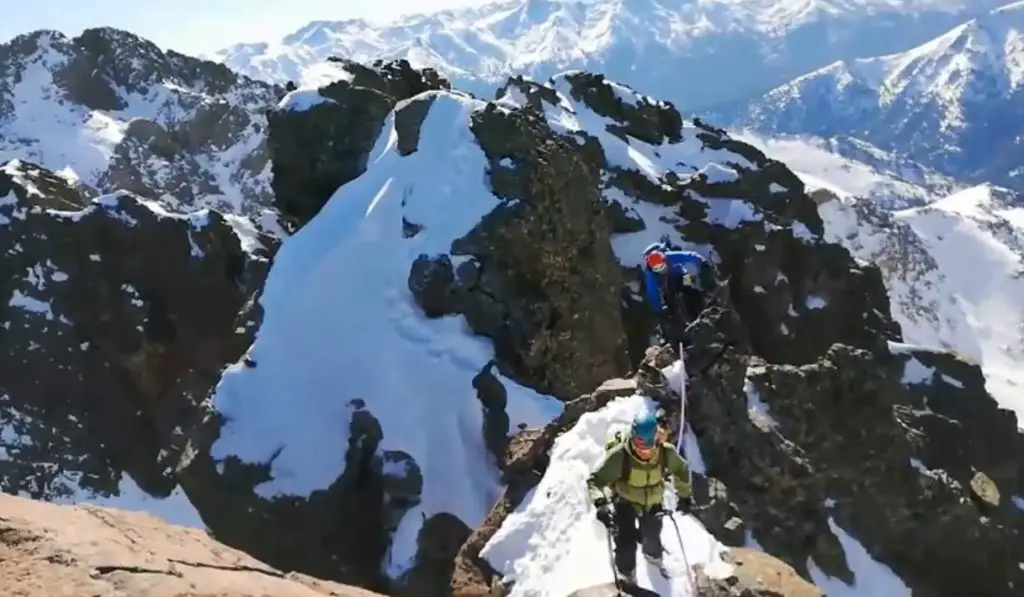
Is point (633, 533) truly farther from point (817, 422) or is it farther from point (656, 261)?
point (817, 422)

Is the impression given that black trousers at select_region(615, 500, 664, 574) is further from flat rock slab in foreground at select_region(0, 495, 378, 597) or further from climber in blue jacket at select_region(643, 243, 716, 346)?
climber in blue jacket at select_region(643, 243, 716, 346)

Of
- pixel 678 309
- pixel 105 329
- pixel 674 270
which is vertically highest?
pixel 674 270

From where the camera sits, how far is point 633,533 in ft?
42.6

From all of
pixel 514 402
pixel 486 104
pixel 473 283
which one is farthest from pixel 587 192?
pixel 514 402

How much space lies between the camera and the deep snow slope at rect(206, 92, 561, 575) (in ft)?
86.3

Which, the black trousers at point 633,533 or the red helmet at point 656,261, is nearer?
the black trousers at point 633,533

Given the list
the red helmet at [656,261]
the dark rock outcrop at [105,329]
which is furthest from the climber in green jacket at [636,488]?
the dark rock outcrop at [105,329]

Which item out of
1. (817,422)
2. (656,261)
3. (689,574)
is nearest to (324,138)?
(656,261)

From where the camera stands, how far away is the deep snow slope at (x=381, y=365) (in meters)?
26.3

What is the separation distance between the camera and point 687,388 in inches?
773

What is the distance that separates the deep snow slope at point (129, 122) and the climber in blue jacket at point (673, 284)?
114801 millimetres

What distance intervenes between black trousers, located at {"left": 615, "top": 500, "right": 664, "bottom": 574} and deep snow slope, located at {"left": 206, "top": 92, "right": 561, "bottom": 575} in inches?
483

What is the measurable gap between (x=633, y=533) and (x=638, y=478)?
830 mm

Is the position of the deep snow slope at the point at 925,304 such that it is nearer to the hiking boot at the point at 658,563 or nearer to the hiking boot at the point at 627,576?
the hiking boot at the point at 658,563
